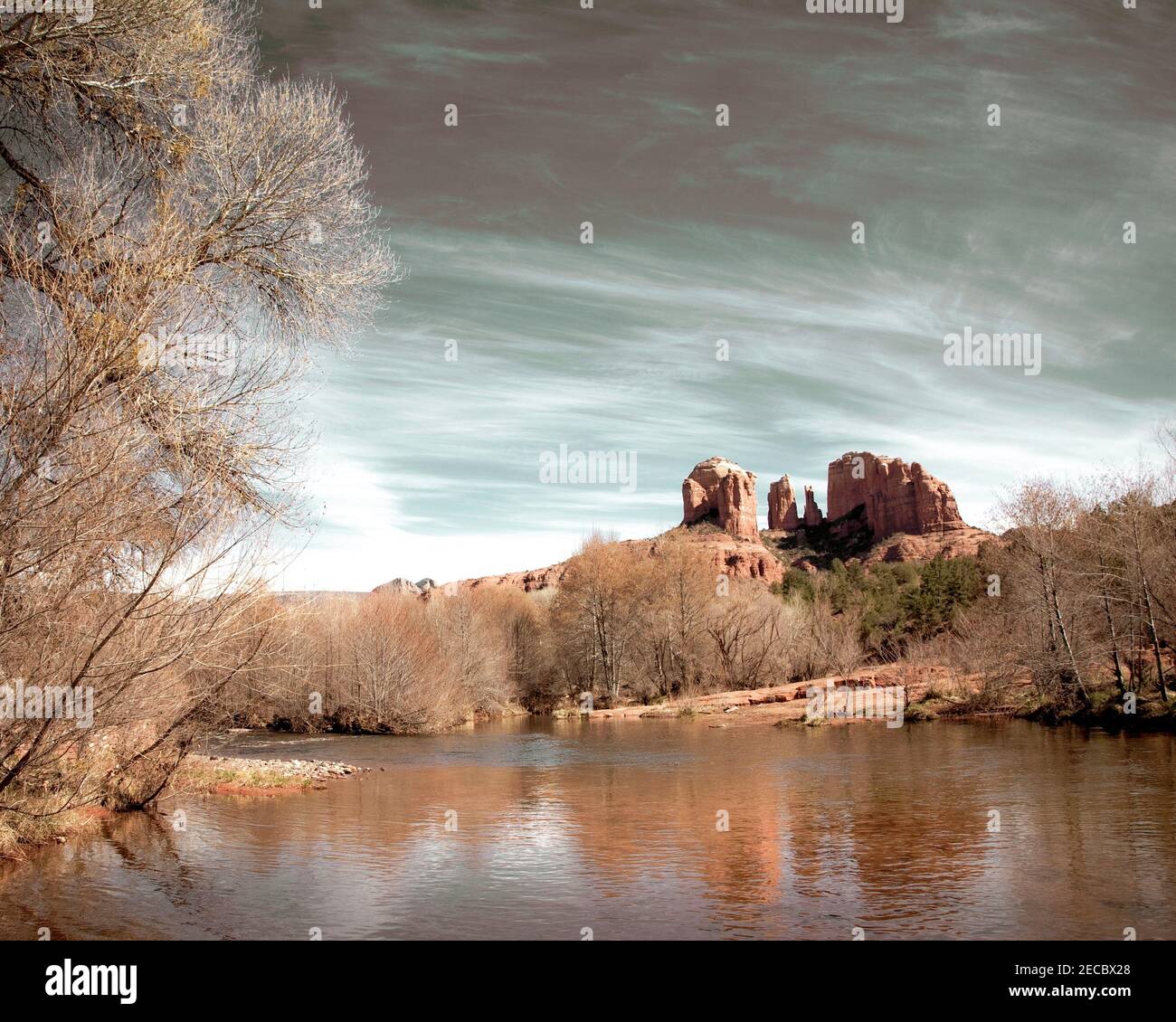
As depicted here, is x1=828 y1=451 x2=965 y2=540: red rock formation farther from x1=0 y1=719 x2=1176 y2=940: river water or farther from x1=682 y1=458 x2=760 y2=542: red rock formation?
x1=0 y1=719 x2=1176 y2=940: river water

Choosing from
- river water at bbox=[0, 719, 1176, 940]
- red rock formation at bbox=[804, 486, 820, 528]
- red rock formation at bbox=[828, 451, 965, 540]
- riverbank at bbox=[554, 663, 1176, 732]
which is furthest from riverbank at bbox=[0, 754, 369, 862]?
red rock formation at bbox=[804, 486, 820, 528]

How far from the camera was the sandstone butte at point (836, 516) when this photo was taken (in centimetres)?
14062

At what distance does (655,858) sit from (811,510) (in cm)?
16632

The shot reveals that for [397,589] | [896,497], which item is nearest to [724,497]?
[896,497]

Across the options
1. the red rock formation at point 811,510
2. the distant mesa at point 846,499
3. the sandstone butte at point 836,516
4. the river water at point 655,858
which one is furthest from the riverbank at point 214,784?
the red rock formation at point 811,510

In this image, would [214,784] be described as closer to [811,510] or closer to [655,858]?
[655,858]

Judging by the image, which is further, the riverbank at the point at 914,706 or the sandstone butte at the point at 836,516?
the sandstone butte at the point at 836,516

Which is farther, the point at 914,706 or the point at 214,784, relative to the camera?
the point at 914,706

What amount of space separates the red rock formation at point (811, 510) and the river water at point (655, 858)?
150 metres

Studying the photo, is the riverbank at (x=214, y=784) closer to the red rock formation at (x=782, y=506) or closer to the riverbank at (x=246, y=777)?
the riverbank at (x=246, y=777)

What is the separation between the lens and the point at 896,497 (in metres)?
155

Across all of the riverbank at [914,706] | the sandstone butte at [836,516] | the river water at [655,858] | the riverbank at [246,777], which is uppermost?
the sandstone butte at [836,516]

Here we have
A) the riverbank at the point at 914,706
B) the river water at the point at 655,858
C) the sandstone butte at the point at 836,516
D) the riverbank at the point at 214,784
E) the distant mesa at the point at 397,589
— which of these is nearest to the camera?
the river water at the point at 655,858
